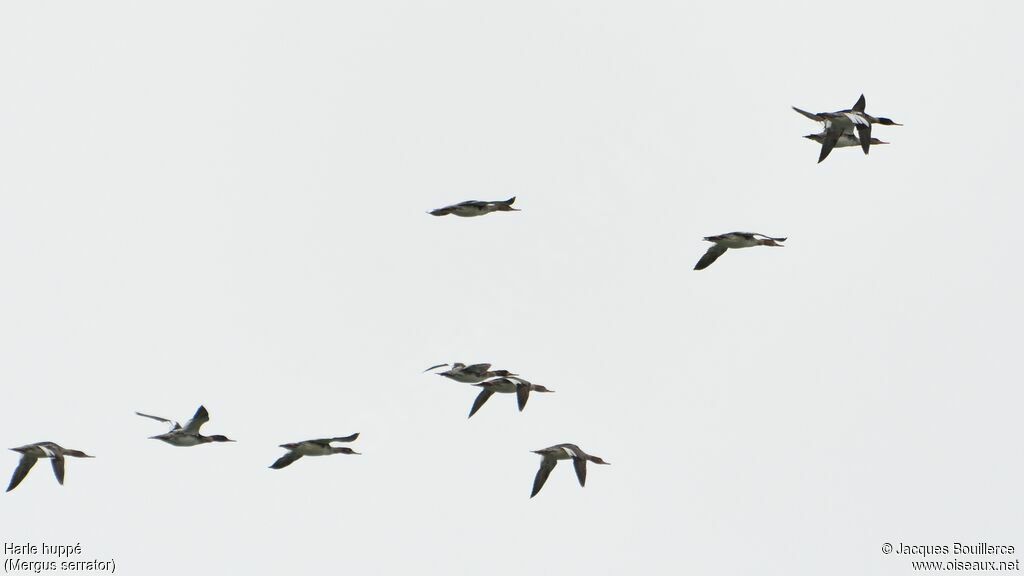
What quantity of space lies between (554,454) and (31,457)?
15384mm

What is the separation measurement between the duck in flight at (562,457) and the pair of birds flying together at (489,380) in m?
1.81

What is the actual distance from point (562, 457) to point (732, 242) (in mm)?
8278

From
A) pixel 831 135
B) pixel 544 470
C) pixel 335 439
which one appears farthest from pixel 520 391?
pixel 831 135

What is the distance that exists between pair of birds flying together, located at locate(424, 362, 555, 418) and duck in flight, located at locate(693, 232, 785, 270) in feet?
20.3

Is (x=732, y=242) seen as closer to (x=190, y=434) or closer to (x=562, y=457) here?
(x=562, y=457)

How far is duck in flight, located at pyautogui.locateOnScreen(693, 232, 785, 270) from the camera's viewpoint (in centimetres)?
3691

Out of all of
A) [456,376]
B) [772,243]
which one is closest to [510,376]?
[456,376]

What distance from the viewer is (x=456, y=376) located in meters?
40.2

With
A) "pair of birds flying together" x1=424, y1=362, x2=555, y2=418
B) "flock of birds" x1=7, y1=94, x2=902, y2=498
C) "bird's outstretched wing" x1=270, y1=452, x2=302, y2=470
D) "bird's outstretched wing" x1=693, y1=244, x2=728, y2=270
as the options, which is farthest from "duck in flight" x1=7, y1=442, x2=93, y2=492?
"bird's outstretched wing" x1=693, y1=244, x2=728, y2=270

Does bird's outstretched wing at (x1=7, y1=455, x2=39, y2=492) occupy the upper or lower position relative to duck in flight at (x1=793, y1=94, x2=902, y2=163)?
lower

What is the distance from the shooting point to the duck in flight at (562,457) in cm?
3794

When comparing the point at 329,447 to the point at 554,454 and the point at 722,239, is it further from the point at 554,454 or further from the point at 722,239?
the point at 722,239

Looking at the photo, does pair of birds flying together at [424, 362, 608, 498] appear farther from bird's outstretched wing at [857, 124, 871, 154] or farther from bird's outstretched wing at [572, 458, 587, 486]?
bird's outstretched wing at [857, 124, 871, 154]

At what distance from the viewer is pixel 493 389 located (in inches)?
1567
